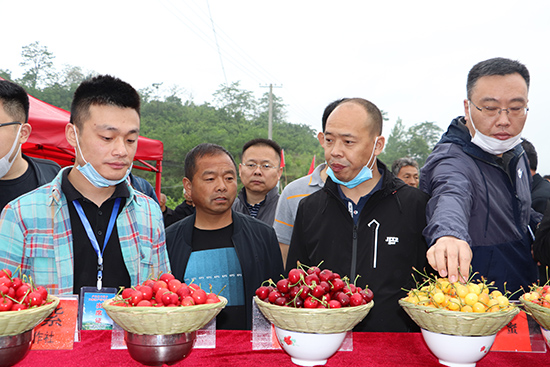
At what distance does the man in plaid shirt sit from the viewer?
2363mm

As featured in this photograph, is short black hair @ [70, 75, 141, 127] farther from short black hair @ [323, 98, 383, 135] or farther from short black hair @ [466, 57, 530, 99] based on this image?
short black hair @ [466, 57, 530, 99]

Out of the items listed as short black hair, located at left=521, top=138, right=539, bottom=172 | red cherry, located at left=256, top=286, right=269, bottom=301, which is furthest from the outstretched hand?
short black hair, located at left=521, top=138, right=539, bottom=172

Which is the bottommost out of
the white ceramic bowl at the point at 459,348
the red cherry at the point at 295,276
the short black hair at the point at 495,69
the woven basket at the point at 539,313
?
the white ceramic bowl at the point at 459,348

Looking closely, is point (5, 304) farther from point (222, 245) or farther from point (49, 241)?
point (222, 245)

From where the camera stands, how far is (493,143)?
8.80 feet

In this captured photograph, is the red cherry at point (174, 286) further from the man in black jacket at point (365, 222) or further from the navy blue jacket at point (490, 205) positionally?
the navy blue jacket at point (490, 205)

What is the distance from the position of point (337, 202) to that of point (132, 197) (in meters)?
1.33

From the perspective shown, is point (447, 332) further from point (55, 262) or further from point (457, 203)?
point (55, 262)

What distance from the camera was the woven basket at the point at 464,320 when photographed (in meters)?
1.68

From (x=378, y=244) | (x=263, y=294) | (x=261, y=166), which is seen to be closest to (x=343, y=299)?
(x=263, y=294)

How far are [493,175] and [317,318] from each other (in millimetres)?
1675

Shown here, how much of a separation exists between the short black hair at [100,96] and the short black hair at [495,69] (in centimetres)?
212

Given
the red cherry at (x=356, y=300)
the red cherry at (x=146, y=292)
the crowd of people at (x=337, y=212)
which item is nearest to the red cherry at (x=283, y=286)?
the red cherry at (x=356, y=300)

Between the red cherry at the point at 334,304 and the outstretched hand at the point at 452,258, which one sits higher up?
the outstretched hand at the point at 452,258
